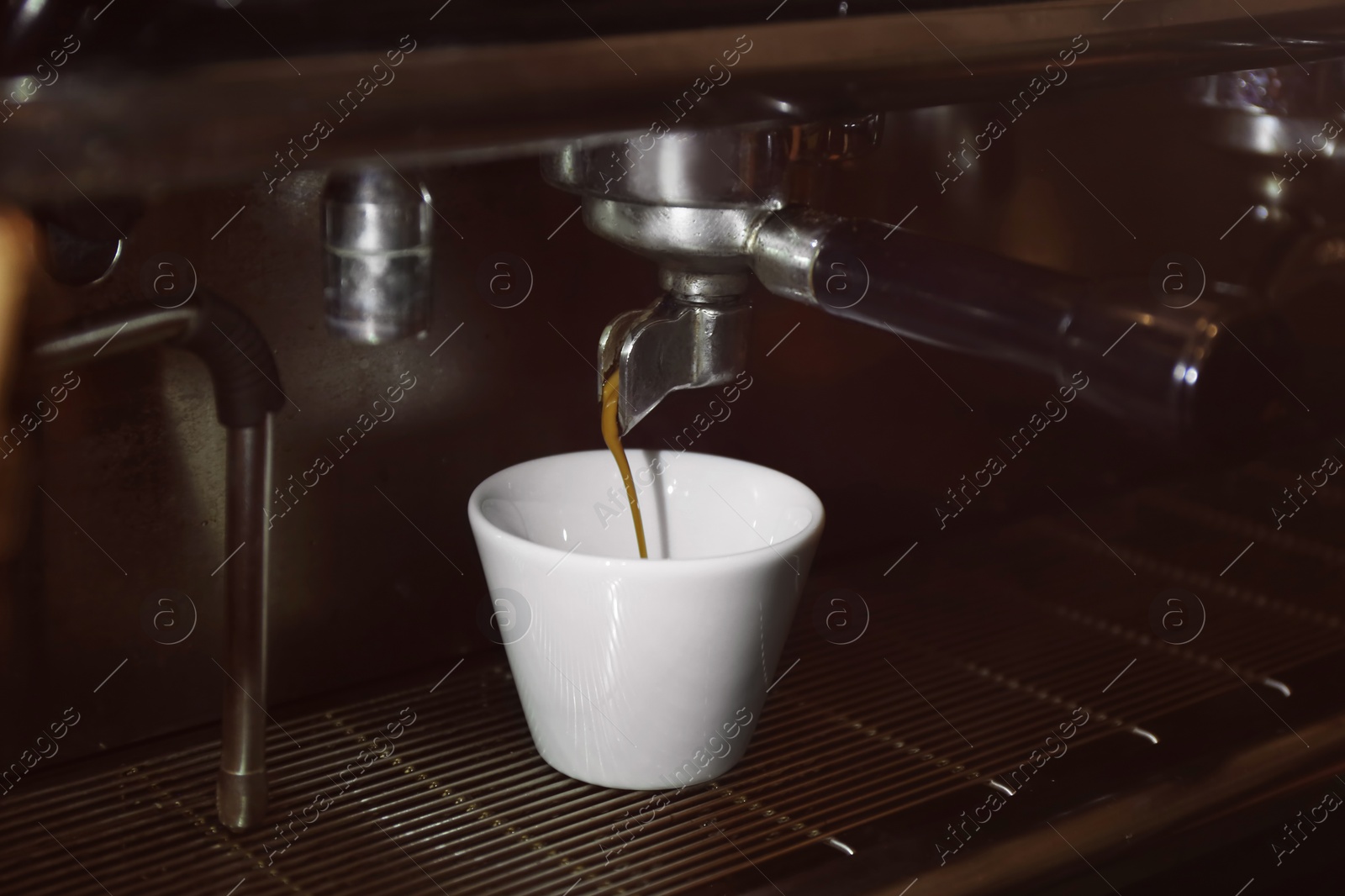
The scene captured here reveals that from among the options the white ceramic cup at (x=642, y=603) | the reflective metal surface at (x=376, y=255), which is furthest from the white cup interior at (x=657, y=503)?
the reflective metal surface at (x=376, y=255)

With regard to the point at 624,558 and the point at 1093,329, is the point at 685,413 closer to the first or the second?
the point at 624,558

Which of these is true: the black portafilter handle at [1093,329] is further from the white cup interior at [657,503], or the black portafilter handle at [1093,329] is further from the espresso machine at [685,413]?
the white cup interior at [657,503]

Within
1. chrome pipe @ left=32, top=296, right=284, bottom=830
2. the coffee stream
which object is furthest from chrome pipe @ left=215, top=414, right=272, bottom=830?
the coffee stream

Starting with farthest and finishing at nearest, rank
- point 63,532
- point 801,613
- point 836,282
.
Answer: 1. point 801,613
2. point 63,532
3. point 836,282

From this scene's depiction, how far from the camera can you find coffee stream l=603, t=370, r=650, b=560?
0.43 metres

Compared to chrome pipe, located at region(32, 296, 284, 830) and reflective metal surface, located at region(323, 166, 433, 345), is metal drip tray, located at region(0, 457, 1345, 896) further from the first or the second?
reflective metal surface, located at region(323, 166, 433, 345)

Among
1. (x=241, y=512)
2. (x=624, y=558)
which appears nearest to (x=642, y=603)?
(x=624, y=558)

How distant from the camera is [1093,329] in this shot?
267 millimetres

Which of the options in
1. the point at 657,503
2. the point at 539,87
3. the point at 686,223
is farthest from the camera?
the point at 657,503

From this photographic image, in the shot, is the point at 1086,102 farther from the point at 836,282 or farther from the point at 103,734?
the point at 103,734

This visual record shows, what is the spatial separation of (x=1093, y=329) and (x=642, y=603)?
19cm

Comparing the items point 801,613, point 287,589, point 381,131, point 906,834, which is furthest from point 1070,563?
point 381,131

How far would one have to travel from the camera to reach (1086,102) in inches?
25.6

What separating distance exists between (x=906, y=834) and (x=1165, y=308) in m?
0.23
